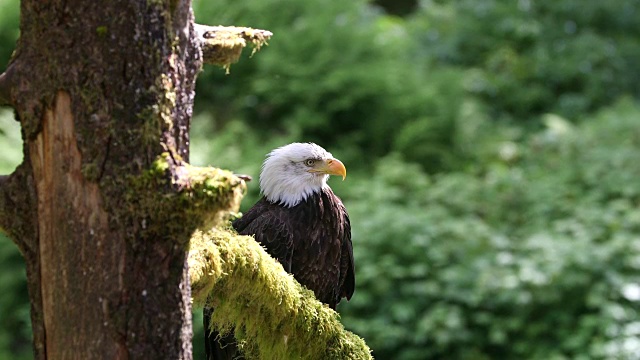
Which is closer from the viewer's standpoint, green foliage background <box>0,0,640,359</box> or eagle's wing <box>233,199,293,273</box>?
eagle's wing <box>233,199,293,273</box>

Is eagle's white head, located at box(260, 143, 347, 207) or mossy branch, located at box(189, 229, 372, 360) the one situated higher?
eagle's white head, located at box(260, 143, 347, 207)

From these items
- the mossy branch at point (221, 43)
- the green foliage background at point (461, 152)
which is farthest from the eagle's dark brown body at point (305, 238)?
the green foliage background at point (461, 152)

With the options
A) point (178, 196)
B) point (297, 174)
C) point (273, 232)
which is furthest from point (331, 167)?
point (178, 196)

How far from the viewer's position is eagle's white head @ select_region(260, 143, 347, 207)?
4137 millimetres

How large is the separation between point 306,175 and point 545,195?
396cm

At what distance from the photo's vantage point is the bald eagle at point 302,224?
12.9 feet

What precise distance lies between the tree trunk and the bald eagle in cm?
165

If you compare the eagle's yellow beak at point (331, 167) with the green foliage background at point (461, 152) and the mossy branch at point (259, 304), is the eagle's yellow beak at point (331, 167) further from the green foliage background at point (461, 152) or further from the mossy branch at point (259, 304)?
the green foliage background at point (461, 152)

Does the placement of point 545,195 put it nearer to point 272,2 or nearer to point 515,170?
point 515,170

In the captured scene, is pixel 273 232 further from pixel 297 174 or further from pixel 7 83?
pixel 7 83

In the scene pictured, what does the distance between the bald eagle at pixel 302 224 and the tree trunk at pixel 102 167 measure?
165 centimetres

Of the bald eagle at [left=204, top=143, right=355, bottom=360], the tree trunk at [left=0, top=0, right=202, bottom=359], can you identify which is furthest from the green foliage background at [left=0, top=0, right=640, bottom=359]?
the tree trunk at [left=0, top=0, right=202, bottom=359]

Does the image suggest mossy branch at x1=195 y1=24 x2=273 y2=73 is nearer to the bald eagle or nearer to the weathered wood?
the weathered wood

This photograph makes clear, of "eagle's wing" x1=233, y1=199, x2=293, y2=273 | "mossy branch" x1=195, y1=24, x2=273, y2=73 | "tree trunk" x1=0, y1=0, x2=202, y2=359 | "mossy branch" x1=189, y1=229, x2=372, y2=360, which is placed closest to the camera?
"tree trunk" x1=0, y1=0, x2=202, y2=359
